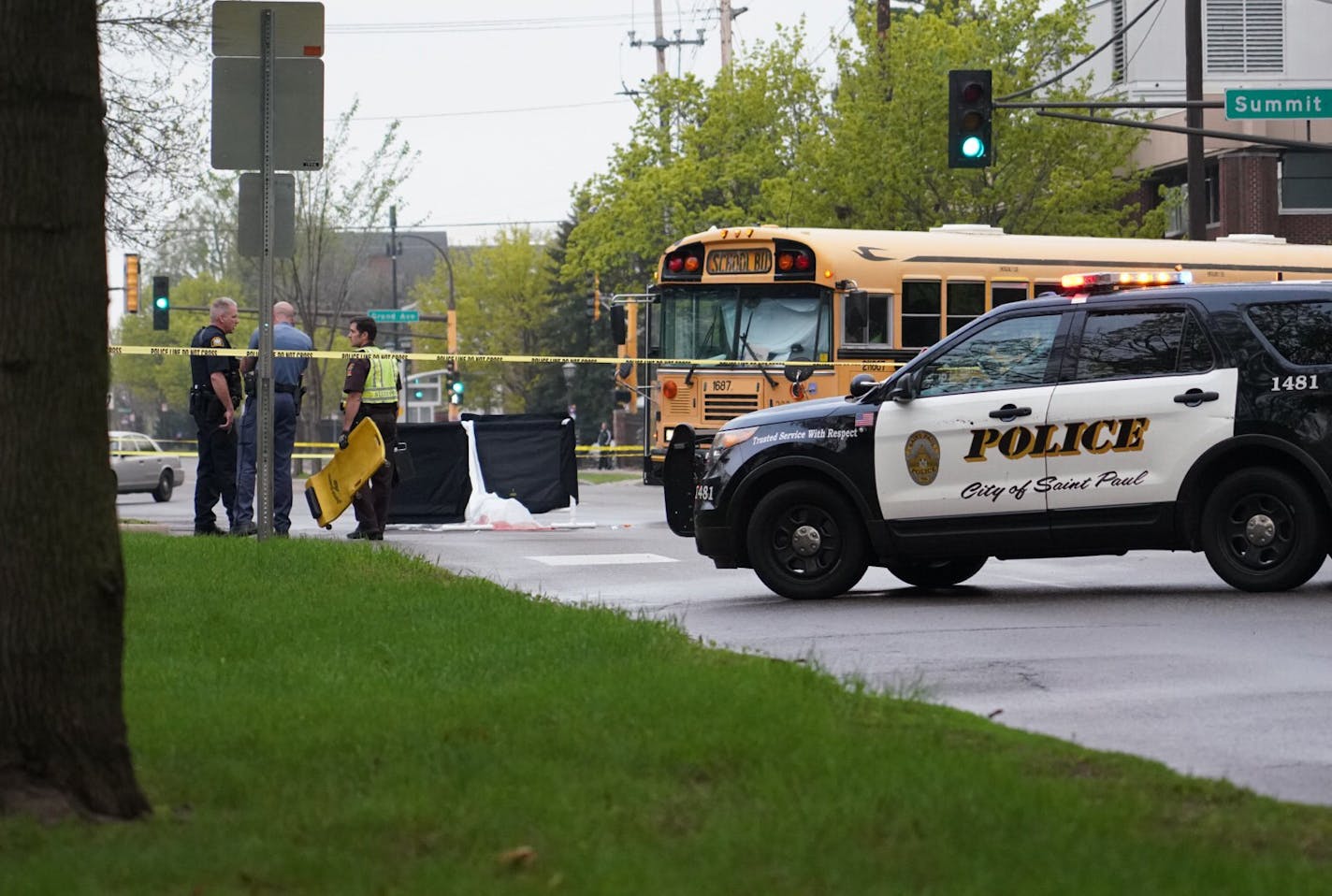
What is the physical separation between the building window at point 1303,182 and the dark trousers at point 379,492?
36.9 meters

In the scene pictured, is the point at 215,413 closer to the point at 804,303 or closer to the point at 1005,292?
the point at 804,303

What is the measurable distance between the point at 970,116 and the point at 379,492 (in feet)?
32.1

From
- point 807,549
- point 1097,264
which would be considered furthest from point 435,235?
point 807,549

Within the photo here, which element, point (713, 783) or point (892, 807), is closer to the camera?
point (892, 807)

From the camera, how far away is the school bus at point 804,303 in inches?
918

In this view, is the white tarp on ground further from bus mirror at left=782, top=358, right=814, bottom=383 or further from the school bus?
bus mirror at left=782, top=358, right=814, bottom=383

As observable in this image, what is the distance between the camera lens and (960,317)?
79.3 ft

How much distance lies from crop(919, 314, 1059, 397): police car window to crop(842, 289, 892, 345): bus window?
422 inches

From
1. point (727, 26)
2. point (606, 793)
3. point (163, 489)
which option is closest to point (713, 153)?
point (727, 26)

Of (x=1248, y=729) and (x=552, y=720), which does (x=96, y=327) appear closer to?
(x=552, y=720)

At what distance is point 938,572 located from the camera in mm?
13430

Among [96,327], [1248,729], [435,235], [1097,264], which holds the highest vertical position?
[435,235]

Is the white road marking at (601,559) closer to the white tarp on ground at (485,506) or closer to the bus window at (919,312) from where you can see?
the white tarp on ground at (485,506)

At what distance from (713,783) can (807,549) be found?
22.7ft
